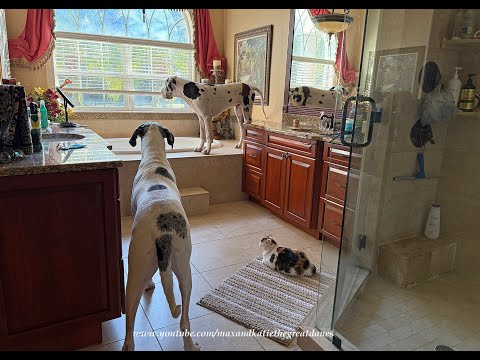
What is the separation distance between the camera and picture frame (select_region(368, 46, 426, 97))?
1969 millimetres

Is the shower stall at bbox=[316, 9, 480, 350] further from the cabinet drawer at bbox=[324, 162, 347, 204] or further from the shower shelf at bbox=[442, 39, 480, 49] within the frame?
the cabinet drawer at bbox=[324, 162, 347, 204]

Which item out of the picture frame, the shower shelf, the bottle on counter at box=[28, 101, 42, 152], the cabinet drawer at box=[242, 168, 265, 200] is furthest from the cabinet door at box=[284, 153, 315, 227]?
the bottle on counter at box=[28, 101, 42, 152]

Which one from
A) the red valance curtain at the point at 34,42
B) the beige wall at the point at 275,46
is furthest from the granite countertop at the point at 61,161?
the red valance curtain at the point at 34,42

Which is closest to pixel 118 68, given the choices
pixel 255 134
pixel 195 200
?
pixel 255 134

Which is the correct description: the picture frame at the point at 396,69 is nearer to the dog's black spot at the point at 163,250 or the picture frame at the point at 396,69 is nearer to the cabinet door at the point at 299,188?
the cabinet door at the point at 299,188

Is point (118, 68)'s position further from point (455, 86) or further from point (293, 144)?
point (455, 86)

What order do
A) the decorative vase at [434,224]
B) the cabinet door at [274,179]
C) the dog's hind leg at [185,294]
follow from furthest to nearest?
1. the cabinet door at [274,179]
2. the decorative vase at [434,224]
3. the dog's hind leg at [185,294]

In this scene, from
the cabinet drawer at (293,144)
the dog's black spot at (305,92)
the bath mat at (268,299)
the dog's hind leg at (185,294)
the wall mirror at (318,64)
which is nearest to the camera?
the dog's hind leg at (185,294)

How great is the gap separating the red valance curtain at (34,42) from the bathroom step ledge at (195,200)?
249cm

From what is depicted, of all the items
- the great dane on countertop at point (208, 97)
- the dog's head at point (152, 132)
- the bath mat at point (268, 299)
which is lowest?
the bath mat at point (268, 299)

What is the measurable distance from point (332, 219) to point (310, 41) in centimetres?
200

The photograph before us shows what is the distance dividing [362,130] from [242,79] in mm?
3225

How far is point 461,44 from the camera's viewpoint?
228cm

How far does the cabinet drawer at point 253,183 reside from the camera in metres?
3.73
